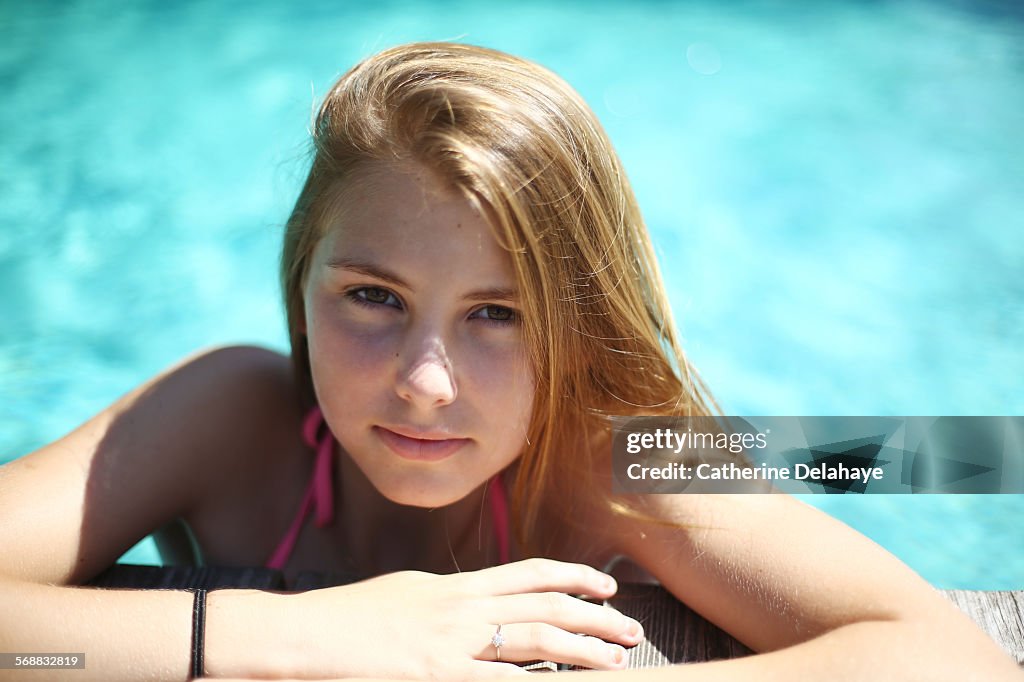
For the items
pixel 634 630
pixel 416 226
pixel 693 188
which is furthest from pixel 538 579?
pixel 693 188

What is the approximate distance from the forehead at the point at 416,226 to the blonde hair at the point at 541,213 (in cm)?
2

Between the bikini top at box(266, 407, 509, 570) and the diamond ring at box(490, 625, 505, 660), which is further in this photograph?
the bikini top at box(266, 407, 509, 570)

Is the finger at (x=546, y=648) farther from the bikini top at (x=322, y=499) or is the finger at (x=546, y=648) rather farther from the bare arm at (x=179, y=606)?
the bikini top at (x=322, y=499)

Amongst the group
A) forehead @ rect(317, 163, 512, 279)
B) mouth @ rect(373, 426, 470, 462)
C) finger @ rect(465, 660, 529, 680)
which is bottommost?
finger @ rect(465, 660, 529, 680)

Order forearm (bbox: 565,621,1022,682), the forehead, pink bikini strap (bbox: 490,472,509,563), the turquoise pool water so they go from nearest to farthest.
→ 1. forearm (bbox: 565,621,1022,682)
2. the forehead
3. pink bikini strap (bbox: 490,472,509,563)
4. the turquoise pool water

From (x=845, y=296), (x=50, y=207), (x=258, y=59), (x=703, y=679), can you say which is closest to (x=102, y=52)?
(x=258, y=59)

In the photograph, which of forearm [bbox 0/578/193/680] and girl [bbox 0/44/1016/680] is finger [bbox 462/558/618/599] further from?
forearm [bbox 0/578/193/680]

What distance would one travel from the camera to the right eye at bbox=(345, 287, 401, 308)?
178 centimetres

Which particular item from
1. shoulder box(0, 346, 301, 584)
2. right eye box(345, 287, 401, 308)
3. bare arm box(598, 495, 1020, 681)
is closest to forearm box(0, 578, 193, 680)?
shoulder box(0, 346, 301, 584)

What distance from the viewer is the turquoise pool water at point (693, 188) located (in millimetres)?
4508

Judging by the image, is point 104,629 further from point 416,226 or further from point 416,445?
point 416,226

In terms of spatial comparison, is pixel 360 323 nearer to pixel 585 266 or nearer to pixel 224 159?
pixel 585 266

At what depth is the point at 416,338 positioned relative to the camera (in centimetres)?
169

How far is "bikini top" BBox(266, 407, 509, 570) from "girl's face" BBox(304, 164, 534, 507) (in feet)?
1.33
